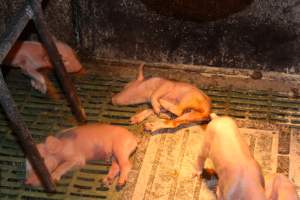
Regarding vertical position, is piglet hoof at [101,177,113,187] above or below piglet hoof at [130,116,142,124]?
below

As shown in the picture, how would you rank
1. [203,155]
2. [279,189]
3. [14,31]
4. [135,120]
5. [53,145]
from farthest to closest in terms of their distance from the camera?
[135,120] < [53,145] < [203,155] < [279,189] < [14,31]

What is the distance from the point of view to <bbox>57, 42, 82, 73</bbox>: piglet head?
4.99m

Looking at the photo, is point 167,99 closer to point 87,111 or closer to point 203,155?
point 87,111

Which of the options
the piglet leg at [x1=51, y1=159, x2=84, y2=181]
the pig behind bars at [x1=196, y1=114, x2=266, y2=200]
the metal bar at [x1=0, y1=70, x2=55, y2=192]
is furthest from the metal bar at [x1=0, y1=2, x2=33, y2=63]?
the pig behind bars at [x1=196, y1=114, x2=266, y2=200]

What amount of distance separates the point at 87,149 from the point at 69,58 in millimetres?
1129

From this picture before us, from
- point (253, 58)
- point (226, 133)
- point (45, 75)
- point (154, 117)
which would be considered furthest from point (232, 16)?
point (45, 75)

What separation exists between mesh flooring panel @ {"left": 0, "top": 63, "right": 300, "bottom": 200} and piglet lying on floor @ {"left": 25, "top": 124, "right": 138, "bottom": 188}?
2.8 inches

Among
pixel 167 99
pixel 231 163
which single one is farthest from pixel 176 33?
pixel 231 163

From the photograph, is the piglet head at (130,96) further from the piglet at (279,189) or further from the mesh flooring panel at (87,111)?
the piglet at (279,189)

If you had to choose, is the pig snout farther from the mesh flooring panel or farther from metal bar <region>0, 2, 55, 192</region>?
metal bar <region>0, 2, 55, 192</region>

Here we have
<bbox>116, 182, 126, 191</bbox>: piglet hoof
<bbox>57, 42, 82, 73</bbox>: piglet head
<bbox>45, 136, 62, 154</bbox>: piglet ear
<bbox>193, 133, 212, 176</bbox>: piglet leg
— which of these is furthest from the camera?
<bbox>57, 42, 82, 73</bbox>: piglet head

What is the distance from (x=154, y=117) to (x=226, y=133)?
1065 mm

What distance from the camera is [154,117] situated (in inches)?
183

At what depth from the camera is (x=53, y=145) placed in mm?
4176
